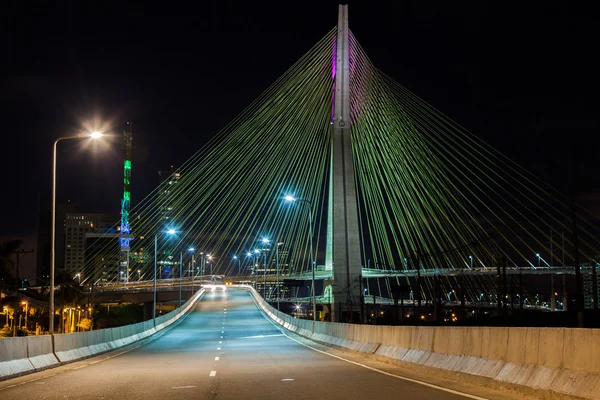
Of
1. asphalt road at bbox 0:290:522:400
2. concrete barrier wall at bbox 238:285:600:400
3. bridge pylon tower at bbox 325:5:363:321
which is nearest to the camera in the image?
concrete barrier wall at bbox 238:285:600:400

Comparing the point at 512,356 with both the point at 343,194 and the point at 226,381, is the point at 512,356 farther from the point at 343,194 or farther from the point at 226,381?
the point at 343,194

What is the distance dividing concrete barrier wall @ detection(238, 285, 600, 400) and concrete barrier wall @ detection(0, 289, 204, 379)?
33.3 feet

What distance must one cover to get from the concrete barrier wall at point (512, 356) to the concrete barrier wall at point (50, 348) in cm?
1015

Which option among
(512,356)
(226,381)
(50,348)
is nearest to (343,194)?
(50,348)

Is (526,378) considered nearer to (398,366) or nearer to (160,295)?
(398,366)

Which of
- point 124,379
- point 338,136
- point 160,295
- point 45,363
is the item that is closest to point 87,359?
point 45,363

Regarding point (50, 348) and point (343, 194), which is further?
point (343, 194)

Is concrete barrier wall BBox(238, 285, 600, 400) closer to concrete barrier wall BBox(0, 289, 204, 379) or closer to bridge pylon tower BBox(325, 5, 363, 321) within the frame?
concrete barrier wall BBox(0, 289, 204, 379)

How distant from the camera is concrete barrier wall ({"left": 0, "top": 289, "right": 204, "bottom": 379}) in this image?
20266mm

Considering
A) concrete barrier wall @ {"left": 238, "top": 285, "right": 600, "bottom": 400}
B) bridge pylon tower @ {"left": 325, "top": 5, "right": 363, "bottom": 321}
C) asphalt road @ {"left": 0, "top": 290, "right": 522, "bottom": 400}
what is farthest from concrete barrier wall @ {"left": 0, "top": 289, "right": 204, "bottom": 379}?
bridge pylon tower @ {"left": 325, "top": 5, "right": 363, "bottom": 321}

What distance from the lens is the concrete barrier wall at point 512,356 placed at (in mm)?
11406

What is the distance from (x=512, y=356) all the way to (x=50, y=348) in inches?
619

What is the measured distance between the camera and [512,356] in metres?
14.2

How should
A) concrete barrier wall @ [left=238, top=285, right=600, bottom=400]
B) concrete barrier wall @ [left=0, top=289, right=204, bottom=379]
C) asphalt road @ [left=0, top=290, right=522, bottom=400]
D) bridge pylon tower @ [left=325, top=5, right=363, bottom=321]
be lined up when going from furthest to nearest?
bridge pylon tower @ [left=325, top=5, right=363, bottom=321], concrete barrier wall @ [left=0, top=289, right=204, bottom=379], asphalt road @ [left=0, top=290, right=522, bottom=400], concrete barrier wall @ [left=238, top=285, right=600, bottom=400]
